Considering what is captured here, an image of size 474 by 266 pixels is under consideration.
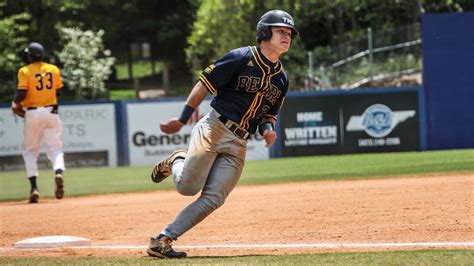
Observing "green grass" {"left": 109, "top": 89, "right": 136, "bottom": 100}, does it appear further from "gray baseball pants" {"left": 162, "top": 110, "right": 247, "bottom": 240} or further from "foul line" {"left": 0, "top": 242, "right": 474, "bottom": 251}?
"gray baseball pants" {"left": 162, "top": 110, "right": 247, "bottom": 240}

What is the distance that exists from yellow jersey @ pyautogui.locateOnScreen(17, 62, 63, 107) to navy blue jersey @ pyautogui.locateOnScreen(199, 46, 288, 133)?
21.3 ft

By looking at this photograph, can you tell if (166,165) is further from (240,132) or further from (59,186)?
(59,186)

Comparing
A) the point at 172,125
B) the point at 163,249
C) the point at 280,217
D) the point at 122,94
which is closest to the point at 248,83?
the point at 172,125

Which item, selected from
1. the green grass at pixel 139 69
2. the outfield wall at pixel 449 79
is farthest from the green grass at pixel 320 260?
the green grass at pixel 139 69

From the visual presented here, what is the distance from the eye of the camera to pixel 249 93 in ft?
25.1

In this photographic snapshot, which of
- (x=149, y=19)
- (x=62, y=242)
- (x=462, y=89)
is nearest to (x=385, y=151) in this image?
(x=462, y=89)

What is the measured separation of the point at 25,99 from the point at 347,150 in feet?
34.3

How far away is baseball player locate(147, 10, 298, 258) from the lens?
24.7 ft

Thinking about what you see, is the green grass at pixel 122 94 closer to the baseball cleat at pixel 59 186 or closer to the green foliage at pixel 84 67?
the green foliage at pixel 84 67

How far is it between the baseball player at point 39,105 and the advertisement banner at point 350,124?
941 centimetres

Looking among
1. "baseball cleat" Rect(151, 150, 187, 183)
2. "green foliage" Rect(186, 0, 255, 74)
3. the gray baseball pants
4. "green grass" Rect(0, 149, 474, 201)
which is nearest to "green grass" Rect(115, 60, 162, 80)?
"green foliage" Rect(186, 0, 255, 74)

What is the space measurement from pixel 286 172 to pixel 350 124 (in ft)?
16.6

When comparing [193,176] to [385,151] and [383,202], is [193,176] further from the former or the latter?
[385,151]

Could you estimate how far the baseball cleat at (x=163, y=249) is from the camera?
765cm
